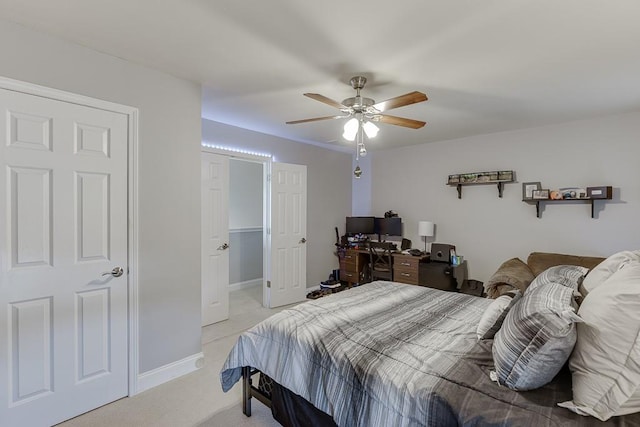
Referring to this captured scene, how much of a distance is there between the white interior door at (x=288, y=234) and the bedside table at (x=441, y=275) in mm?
1763

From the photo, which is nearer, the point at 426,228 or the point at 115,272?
the point at 115,272

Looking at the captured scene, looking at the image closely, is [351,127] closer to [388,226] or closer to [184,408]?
[184,408]

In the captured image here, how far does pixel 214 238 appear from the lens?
3.87 metres

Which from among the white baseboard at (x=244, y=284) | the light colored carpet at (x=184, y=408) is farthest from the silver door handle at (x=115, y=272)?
the white baseboard at (x=244, y=284)

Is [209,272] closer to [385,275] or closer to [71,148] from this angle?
[71,148]

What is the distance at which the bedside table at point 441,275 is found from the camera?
13.8ft

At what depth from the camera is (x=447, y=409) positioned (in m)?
1.22

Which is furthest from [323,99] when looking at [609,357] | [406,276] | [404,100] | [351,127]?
[406,276]

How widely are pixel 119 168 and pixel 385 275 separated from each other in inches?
149

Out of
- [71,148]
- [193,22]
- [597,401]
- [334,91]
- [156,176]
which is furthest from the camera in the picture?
[334,91]

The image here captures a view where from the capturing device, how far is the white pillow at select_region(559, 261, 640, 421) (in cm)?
107

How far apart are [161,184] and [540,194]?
420cm

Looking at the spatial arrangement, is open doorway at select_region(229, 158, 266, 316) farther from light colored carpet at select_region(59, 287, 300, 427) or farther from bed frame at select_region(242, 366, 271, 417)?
bed frame at select_region(242, 366, 271, 417)

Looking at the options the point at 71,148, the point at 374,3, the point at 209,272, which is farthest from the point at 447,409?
the point at 209,272
